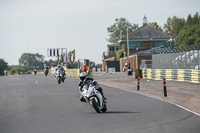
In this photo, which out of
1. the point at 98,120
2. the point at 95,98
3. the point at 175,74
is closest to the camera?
the point at 98,120

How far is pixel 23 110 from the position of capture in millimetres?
15336

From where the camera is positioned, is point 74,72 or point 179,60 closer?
point 179,60

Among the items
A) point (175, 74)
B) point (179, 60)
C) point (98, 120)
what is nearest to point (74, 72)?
point (179, 60)

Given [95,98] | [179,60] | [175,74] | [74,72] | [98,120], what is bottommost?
[98,120]

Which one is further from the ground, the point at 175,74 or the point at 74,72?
the point at 74,72

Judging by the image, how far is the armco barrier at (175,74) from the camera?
106 feet

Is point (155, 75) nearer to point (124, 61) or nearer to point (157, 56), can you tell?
point (157, 56)

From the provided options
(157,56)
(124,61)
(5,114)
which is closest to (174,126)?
(5,114)

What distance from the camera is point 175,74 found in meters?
37.4

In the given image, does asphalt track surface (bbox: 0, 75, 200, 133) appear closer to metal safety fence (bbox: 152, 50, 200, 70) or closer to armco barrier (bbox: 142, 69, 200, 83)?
armco barrier (bbox: 142, 69, 200, 83)

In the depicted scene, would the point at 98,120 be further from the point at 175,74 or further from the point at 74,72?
the point at 74,72

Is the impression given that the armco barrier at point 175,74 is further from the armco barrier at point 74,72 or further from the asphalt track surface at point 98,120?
the asphalt track surface at point 98,120

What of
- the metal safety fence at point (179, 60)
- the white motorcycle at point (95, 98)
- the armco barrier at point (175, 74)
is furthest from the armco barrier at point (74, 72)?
the white motorcycle at point (95, 98)

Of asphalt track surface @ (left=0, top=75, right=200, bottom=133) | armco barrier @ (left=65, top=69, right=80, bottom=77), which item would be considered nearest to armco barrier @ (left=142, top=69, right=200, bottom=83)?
armco barrier @ (left=65, top=69, right=80, bottom=77)
